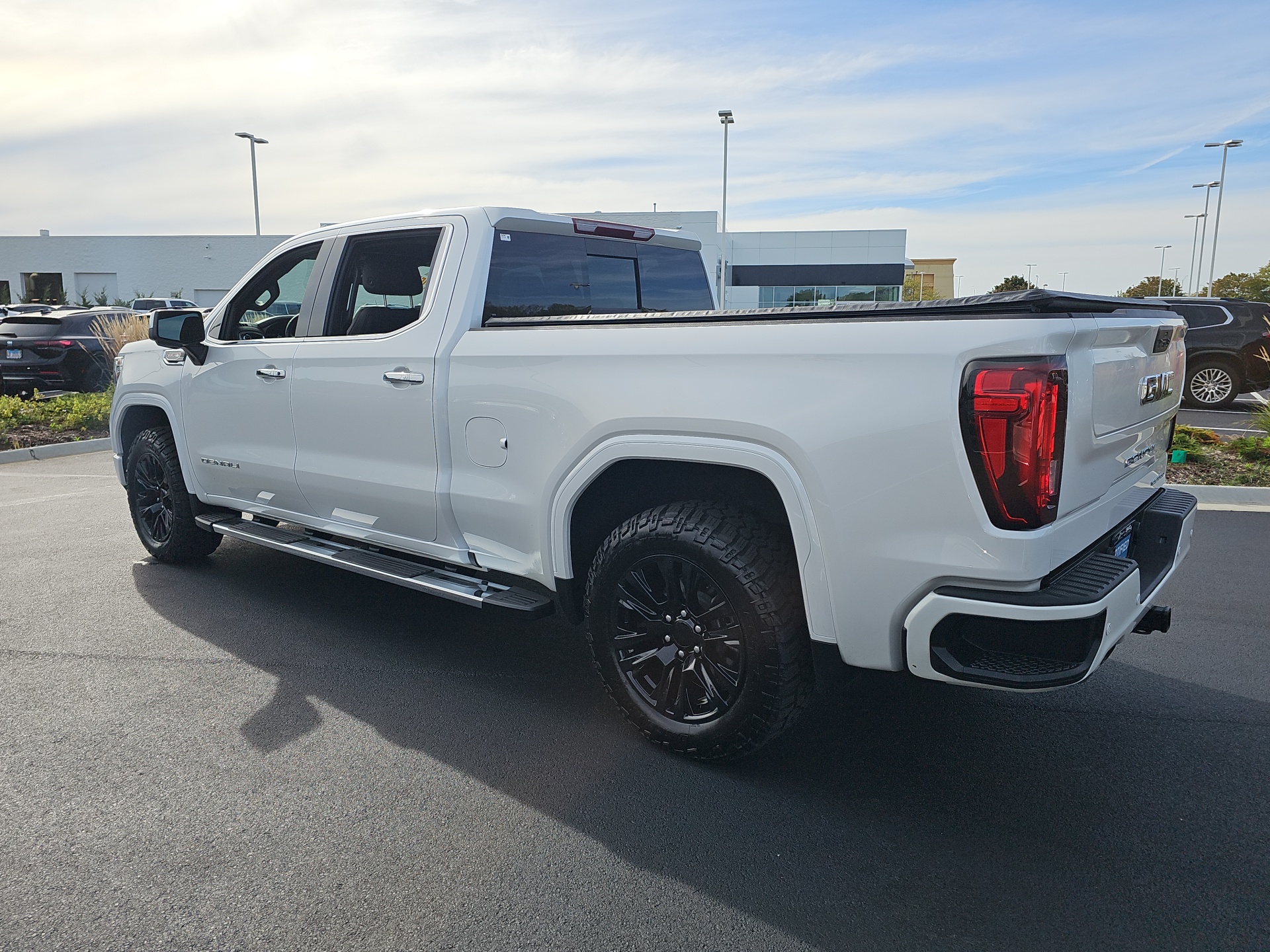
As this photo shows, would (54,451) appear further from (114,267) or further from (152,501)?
(114,267)

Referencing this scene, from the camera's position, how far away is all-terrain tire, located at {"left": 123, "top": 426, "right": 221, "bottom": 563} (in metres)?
5.55

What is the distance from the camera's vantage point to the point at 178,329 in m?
4.98

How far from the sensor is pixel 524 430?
3490 millimetres

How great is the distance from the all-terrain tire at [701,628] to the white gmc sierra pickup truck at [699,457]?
0.03 ft

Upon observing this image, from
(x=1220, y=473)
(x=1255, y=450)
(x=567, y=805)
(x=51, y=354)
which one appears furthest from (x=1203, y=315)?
(x=51, y=354)

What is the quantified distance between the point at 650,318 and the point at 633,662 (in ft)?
4.02

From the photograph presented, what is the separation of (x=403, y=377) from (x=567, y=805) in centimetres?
187

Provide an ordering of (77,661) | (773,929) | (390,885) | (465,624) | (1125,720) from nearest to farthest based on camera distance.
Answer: (773,929)
(390,885)
(1125,720)
(77,661)
(465,624)

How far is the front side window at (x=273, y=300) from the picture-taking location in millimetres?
4824

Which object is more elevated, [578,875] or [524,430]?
[524,430]

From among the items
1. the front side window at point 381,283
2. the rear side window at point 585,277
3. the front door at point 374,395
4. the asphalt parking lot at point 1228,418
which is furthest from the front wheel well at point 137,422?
the asphalt parking lot at point 1228,418

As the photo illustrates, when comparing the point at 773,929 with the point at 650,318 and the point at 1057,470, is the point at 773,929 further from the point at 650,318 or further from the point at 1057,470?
the point at 650,318

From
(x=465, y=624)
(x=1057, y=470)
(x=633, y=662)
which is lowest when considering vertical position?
(x=465, y=624)

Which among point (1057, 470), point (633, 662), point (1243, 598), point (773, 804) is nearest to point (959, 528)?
point (1057, 470)
